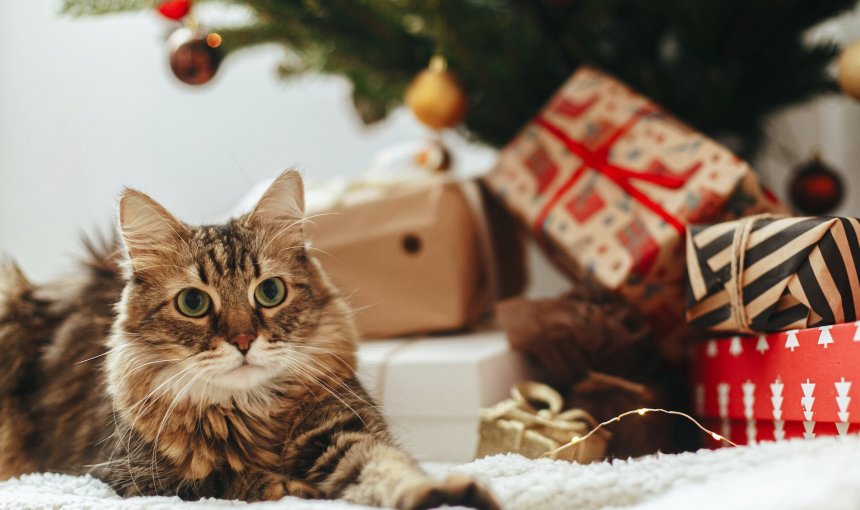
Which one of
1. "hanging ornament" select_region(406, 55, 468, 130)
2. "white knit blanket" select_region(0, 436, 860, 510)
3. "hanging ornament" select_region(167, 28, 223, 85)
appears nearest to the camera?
"white knit blanket" select_region(0, 436, 860, 510)

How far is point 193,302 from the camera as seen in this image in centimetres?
77

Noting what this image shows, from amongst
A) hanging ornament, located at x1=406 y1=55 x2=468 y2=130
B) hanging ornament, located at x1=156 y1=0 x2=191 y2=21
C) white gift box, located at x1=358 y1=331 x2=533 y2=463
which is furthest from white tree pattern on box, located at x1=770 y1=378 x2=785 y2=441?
hanging ornament, located at x1=156 y1=0 x2=191 y2=21

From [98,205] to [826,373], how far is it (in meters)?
1.72

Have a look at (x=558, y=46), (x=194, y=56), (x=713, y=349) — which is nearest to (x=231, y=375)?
(x=194, y=56)

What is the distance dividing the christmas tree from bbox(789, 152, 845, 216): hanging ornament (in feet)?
0.47

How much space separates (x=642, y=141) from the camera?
3.57 feet

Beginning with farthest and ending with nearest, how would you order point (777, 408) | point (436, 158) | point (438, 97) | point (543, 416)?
point (436, 158), point (438, 97), point (543, 416), point (777, 408)

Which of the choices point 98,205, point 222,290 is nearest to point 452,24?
point 222,290

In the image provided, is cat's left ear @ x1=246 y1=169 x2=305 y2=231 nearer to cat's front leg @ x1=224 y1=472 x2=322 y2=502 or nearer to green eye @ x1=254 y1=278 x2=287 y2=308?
green eye @ x1=254 y1=278 x2=287 y2=308

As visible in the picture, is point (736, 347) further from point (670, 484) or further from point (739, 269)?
point (670, 484)

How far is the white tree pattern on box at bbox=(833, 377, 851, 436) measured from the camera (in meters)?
0.69

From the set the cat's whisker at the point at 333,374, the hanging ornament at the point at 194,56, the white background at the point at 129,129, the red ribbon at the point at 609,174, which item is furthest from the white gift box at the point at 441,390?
the white background at the point at 129,129

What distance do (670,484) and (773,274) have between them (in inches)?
12.0

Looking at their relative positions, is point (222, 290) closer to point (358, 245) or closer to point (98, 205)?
point (358, 245)
